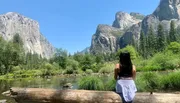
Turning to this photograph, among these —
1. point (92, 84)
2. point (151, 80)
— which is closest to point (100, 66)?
point (151, 80)

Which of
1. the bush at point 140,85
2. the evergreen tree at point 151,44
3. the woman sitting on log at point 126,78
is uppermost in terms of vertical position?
the evergreen tree at point 151,44

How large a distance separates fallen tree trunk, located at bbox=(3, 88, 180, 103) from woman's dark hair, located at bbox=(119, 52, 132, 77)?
2.30 ft

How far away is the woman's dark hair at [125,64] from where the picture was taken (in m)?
5.42

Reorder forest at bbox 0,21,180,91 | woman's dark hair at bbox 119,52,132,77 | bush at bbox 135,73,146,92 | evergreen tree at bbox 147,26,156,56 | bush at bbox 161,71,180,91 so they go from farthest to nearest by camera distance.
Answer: evergreen tree at bbox 147,26,156,56, forest at bbox 0,21,180,91, bush at bbox 161,71,180,91, bush at bbox 135,73,146,92, woman's dark hair at bbox 119,52,132,77

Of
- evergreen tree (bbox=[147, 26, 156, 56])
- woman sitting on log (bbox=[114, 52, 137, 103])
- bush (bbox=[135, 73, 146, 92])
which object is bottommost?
bush (bbox=[135, 73, 146, 92])

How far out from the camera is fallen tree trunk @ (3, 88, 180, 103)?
585 cm

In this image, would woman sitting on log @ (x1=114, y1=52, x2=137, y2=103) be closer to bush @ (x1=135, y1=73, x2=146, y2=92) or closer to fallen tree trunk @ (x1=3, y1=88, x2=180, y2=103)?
fallen tree trunk @ (x1=3, y1=88, x2=180, y2=103)

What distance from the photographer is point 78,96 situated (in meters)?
6.38

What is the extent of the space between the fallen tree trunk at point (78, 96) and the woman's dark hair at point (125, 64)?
2.30 feet

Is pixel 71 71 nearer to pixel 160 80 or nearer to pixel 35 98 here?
pixel 160 80

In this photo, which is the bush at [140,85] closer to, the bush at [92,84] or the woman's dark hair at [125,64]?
the bush at [92,84]

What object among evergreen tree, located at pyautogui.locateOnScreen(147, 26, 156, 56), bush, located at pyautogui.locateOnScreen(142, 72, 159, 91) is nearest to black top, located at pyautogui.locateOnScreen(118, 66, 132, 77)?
bush, located at pyautogui.locateOnScreen(142, 72, 159, 91)

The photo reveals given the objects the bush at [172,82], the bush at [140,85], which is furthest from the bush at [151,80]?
the bush at [140,85]

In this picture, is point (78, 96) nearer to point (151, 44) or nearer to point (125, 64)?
point (125, 64)
